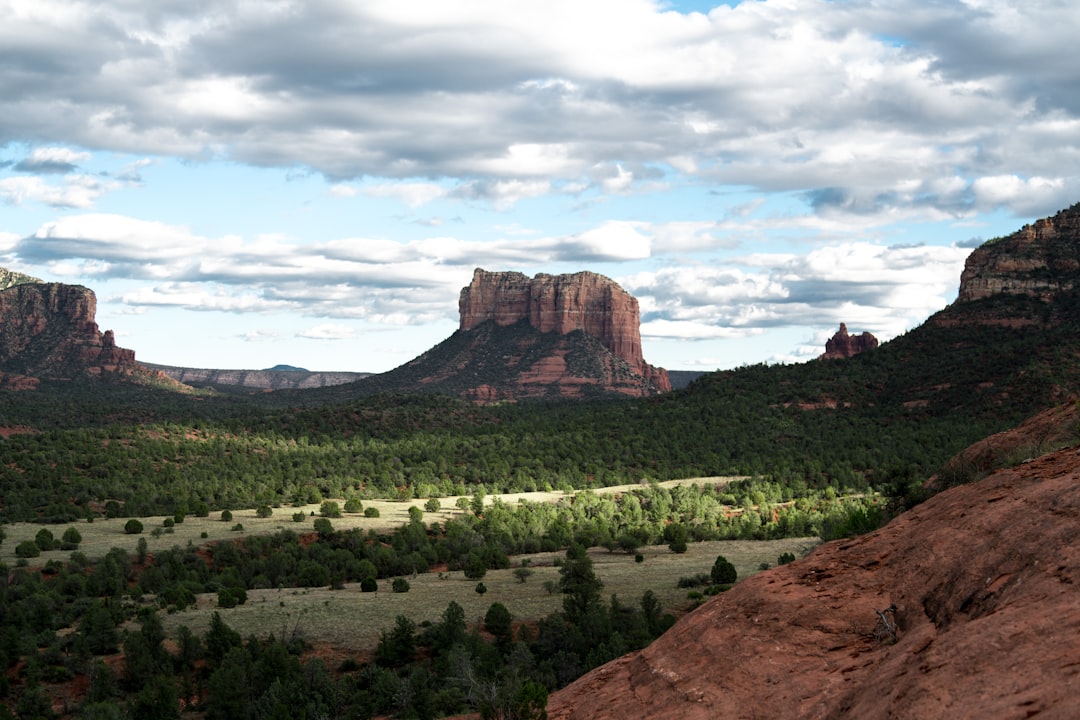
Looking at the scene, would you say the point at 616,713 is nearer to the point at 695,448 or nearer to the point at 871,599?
the point at 871,599

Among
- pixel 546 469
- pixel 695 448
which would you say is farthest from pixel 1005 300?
pixel 546 469

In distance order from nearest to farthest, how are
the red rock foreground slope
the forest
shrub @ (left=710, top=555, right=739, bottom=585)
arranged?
the red rock foreground slope, the forest, shrub @ (left=710, top=555, right=739, bottom=585)

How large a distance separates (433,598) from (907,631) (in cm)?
4329

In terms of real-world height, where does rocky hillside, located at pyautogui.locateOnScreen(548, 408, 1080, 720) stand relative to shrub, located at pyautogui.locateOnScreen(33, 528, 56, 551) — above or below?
above

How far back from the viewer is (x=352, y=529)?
79.8 meters

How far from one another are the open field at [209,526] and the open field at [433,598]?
51.5 ft

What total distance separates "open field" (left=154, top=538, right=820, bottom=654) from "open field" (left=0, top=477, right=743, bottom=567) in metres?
15.7

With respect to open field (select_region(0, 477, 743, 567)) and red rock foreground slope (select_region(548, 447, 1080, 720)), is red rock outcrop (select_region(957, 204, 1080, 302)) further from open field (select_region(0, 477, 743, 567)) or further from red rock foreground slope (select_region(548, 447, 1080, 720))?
red rock foreground slope (select_region(548, 447, 1080, 720))

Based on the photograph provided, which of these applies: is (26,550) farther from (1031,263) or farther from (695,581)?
(1031,263)

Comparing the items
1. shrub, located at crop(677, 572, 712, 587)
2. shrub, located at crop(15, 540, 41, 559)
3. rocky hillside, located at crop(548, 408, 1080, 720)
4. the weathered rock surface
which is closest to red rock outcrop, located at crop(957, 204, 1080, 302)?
the weathered rock surface

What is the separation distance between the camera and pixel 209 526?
8256 cm

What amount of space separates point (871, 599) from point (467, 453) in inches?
4251

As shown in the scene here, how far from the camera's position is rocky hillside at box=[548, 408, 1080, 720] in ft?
38.5

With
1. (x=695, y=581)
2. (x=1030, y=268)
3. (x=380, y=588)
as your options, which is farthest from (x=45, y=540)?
(x=1030, y=268)
